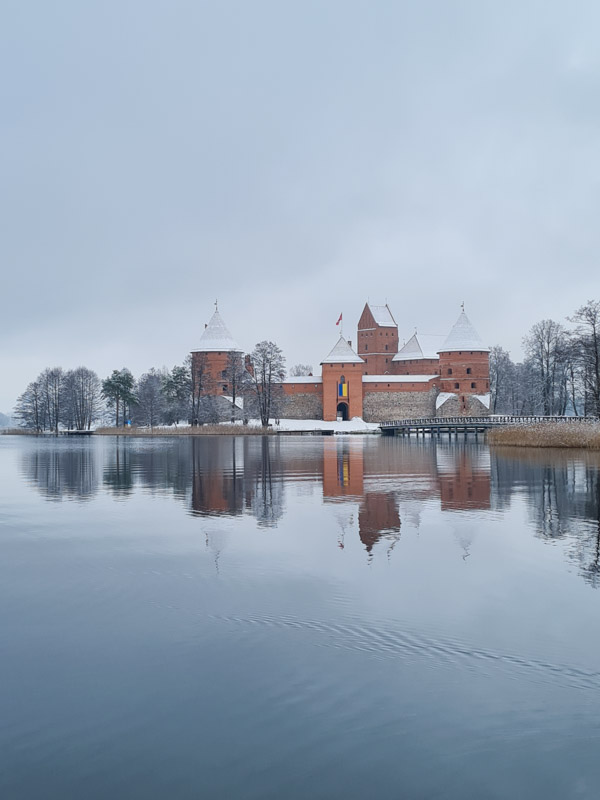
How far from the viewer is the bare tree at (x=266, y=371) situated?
206ft

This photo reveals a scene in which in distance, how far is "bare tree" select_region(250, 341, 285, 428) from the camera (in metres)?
62.7

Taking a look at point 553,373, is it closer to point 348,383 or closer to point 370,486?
point 348,383

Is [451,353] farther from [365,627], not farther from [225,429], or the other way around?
[365,627]

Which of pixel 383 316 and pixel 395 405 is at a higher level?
pixel 383 316

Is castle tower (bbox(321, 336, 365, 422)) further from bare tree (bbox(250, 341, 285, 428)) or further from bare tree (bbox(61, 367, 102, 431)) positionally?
bare tree (bbox(61, 367, 102, 431))

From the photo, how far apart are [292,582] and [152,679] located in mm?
2474

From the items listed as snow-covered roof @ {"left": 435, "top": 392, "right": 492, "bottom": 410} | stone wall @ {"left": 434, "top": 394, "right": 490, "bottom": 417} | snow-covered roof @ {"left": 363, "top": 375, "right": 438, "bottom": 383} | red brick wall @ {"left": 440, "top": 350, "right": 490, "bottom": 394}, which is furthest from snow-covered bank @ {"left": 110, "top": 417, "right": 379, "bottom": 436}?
red brick wall @ {"left": 440, "top": 350, "right": 490, "bottom": 394}

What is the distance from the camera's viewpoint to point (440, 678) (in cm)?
450

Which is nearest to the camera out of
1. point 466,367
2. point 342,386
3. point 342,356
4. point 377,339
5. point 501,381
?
point 466,367

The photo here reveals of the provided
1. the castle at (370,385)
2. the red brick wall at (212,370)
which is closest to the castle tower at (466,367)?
the castle at (370,385)

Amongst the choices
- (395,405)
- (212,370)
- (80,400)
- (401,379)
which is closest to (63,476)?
(212,370)

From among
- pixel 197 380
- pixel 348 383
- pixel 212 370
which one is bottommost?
pixel 348 383

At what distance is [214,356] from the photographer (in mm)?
67125

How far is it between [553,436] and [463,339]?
39.7m
